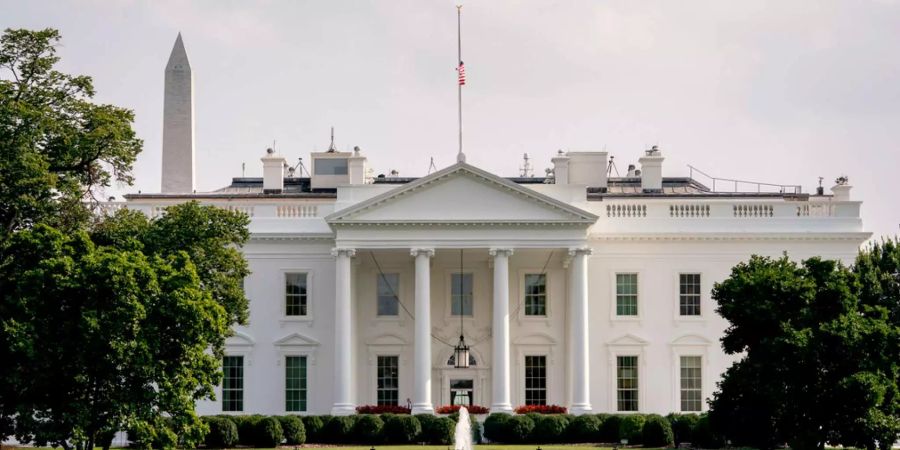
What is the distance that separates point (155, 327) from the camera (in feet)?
143

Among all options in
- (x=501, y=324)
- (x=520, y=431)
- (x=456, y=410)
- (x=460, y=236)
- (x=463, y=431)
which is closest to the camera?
(x=463, y=431)

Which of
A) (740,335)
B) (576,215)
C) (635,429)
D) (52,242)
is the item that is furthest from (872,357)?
(52,242)

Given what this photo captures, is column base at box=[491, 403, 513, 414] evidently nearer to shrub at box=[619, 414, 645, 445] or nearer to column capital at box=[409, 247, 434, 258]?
shrub at box=[619, 414, 645, 445]

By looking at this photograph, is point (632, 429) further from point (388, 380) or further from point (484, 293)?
point (388, 380)

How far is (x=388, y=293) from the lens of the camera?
2557 inches

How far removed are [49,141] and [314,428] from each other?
15.1 m

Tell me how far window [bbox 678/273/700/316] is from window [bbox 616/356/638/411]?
3077 mm

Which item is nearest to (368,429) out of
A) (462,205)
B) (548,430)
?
(548,430)

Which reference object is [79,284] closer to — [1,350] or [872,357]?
[1,350]

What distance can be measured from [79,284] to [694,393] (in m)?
28.8

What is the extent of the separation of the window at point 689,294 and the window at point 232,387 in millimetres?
18193

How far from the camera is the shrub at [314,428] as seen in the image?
56.4 m

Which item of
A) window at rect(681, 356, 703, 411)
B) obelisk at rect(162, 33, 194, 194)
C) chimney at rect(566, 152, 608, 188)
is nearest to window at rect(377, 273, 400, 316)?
chimney at rect(566, 152, 608, 188)

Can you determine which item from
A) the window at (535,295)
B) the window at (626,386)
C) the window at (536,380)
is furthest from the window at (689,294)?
the window at (536,380)
